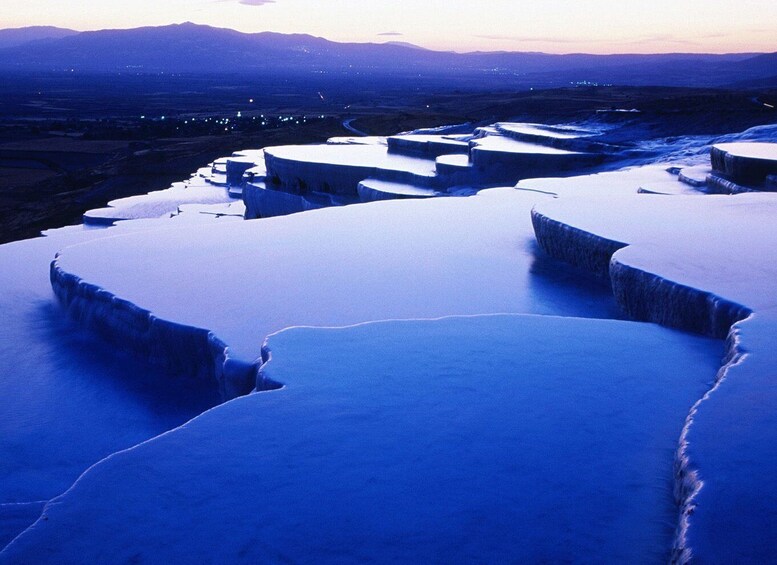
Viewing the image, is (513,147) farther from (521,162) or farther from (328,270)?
(328,270)

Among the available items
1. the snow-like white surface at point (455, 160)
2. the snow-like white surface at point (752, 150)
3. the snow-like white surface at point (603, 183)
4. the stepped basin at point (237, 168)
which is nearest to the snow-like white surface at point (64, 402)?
the snow-like white surface at point (603, 183)

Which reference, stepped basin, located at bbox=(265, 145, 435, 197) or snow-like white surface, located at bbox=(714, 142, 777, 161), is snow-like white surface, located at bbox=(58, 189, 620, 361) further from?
stepped basin, located at bbox=(265, 145, 435, 197)

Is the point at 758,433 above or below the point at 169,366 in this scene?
above

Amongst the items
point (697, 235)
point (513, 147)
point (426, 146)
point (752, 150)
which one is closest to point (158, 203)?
point (426, 146)

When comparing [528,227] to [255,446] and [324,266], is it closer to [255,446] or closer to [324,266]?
[324,266]

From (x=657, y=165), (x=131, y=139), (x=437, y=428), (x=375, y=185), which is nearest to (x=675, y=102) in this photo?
(x=657, y=165)

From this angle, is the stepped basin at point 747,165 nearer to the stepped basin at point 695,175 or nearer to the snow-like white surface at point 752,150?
the snow-like white surface at point 752,150
